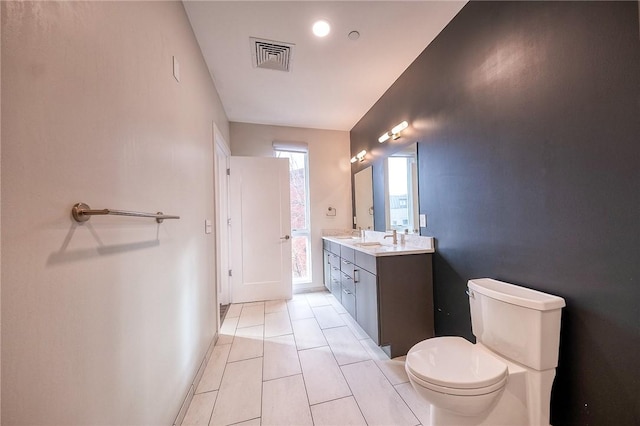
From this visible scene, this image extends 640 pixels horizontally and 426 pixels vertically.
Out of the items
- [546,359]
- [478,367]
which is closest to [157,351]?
[478,367]

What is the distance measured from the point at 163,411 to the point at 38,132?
1281 millimetres

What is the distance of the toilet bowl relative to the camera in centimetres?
100

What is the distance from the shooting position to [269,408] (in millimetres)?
1416

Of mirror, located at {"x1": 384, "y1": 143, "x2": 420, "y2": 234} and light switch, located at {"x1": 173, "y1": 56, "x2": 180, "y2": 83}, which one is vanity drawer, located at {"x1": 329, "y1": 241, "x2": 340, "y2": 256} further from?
light switch, located at {"x1": 173, "y1": 56, "x2": 180, "y2": 83}

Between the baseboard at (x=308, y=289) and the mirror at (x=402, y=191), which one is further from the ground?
the mirror at (x=402, y=191)

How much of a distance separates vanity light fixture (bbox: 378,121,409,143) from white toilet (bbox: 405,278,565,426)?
1636mm

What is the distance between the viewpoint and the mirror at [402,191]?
2195 millimetres

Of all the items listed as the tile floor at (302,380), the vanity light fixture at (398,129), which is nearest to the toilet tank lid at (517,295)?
the tile floor at (302,380)

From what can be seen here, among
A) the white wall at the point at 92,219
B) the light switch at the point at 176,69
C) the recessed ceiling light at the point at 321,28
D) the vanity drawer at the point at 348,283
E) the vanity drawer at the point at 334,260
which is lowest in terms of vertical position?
the vanity drawer at the point at 348,283

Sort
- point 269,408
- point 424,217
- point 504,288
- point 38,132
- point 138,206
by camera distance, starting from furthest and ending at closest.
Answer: point 424,217, point 269,408, point 504,288, point 138,206, point 38,132

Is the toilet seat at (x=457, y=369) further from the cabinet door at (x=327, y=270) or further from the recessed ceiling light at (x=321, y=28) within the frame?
the recessed ceiling light at (x=321, y=28)

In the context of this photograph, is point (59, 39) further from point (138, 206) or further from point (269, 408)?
point (269, 408)

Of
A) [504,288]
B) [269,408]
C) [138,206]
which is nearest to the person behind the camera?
[138,206]

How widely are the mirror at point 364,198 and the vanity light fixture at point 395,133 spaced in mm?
502
